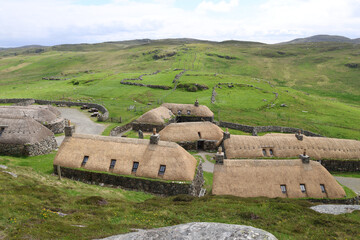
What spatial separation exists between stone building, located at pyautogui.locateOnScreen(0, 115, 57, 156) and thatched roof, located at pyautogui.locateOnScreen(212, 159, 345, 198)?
30.3 m

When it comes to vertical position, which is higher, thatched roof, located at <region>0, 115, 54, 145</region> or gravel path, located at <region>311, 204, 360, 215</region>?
thatched roof, located at <region>0, 115, 54, 145</region>

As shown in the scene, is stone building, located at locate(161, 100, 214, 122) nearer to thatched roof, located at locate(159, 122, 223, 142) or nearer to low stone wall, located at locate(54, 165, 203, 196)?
thatched roof, located at locate(159, 122, 223, 142)

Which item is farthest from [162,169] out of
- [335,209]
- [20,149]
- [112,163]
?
[20,149]

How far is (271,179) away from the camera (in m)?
28.5

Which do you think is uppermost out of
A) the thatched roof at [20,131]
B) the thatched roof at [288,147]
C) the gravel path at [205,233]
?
the gravel path at [205,233]

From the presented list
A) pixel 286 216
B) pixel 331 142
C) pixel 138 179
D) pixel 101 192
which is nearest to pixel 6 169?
pixel 101 192

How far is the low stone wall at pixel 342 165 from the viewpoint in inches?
1708

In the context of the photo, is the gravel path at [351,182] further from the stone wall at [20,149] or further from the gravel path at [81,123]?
the stone wall at [20,149]

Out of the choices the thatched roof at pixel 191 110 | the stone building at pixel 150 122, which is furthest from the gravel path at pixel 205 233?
the thatched roof at pixel 191 110

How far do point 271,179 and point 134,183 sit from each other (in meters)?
16.6

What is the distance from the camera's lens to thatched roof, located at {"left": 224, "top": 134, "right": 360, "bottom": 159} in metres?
41.5

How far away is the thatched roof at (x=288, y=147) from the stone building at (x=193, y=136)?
6941mm

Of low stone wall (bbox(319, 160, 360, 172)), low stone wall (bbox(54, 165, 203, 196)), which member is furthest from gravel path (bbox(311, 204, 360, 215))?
low stone wall (bbox(319, 160, 360, 172))

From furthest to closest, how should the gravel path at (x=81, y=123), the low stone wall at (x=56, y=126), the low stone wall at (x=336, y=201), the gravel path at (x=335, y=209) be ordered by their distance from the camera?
the gravel path at (x=81, y=123)
the low stone wall at (x=56, y=126)
the low stone wall at (x=336, y=201)
the gravel path at (x=335, y=209)
